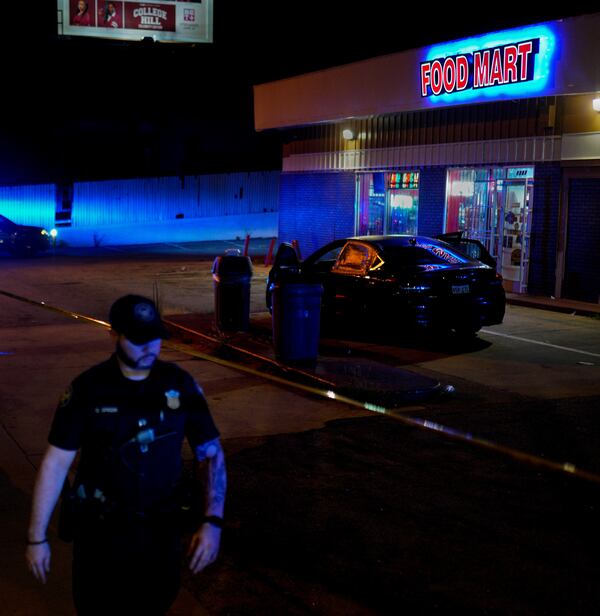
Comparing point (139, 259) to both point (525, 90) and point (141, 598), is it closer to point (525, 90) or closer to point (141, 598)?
point (525, 90)

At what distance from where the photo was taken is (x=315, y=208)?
27891 millimetres

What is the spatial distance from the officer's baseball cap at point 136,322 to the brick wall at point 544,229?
17.0m

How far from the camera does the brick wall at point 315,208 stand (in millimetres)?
26562

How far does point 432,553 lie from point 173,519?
255 cm

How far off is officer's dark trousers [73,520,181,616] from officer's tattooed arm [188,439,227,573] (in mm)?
110

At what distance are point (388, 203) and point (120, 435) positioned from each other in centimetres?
2197

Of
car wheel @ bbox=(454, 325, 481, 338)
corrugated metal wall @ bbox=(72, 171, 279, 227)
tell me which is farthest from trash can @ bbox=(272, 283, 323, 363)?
corrugated metal wall @ bbox=(72, 171, 279, 227)

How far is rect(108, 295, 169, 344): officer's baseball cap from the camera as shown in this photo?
3.49 meters

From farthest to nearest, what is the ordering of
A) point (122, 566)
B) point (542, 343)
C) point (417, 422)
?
point (542, 343), point (417, 422), point (122, 566)

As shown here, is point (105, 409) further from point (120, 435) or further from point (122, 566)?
point (122, 566)

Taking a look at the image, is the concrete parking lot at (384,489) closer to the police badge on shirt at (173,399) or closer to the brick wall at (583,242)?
the police badge on shirt at (173,399)

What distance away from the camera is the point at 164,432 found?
11.5 ft

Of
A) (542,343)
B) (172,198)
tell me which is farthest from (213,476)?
(172,198)

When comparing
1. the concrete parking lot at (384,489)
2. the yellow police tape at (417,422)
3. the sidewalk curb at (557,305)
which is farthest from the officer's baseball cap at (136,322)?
the sidewalk curb at (557,305)
